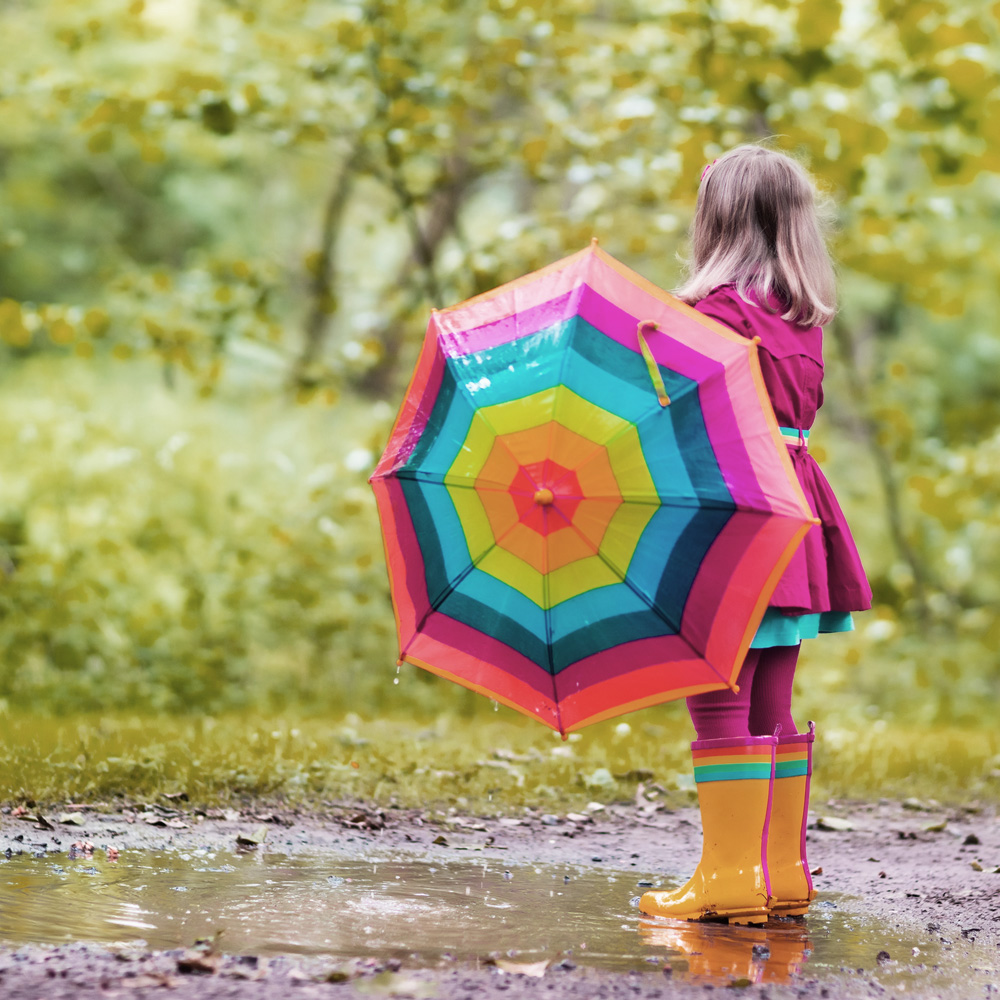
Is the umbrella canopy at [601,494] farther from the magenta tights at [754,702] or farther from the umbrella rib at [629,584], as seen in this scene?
the magenta tights at [754,702]

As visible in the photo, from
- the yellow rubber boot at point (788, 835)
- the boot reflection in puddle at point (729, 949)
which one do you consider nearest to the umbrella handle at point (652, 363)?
the yellow rubber boot at point (788, 835)

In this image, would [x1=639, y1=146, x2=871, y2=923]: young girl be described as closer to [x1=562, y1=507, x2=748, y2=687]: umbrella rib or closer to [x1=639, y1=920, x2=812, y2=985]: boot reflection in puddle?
[x1=639, y1=920, x2=812, y2=985]: boot reflection in puddle

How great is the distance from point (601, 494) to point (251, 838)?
182 centimetres

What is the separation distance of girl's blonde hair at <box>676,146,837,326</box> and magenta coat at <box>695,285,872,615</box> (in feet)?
0.22

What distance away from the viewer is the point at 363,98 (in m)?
7.48

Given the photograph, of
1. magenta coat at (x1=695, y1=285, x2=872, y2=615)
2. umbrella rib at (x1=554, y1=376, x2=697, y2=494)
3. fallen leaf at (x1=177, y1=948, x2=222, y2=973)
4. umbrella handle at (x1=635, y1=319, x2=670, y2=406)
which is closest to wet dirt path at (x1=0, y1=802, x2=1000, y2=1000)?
fallen leaf at (x1=177, y1=948, x2=222, y2=973)

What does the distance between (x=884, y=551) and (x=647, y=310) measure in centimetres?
968

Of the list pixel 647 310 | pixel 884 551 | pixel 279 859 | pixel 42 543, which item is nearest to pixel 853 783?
pixel 279 859

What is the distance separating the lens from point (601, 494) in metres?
2.97

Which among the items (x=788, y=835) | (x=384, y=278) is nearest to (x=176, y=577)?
(x=384, y=278)

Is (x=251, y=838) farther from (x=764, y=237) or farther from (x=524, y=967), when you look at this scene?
(x=764, y=237)

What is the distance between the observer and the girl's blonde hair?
134 inches

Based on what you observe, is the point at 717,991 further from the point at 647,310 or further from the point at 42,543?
the point at 42,543

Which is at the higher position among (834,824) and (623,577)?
(623,577)
